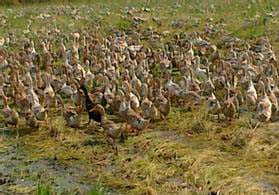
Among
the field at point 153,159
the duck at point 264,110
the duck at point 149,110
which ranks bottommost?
the field at point 153,159

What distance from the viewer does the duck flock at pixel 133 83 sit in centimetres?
809

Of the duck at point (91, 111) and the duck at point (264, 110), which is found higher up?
the duck at point (264, 110)

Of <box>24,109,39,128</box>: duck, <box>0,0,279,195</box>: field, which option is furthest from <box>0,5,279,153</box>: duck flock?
<box>0,0,279,195</box>: field

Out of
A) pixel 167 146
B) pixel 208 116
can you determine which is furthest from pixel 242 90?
pixel 167 146

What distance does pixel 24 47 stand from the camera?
13797 millimetres

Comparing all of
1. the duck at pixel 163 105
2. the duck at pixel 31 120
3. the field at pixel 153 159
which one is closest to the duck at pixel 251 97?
the field at pixel 153 159

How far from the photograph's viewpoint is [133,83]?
9211 millimetres

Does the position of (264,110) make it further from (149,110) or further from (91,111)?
(91,111)

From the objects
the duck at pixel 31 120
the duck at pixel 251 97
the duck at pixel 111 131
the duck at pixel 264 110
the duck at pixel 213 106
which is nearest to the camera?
the duck at pixel 111 131

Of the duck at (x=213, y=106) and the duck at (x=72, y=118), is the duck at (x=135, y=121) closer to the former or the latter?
the duck at (x=72, y=118)

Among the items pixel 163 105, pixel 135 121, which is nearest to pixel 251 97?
pixel 163 105

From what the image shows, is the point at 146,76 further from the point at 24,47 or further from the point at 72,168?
the point at 24,47

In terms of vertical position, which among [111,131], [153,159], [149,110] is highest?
[149,110]

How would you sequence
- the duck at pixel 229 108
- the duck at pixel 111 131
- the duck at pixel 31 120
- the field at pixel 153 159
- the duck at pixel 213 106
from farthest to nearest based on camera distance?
the duck at pixel 31 120 < the duck at pixel 213 106 < the duck at pixel 229 108 < the duck at pixel 111 131 < the field at pixel 153 159
